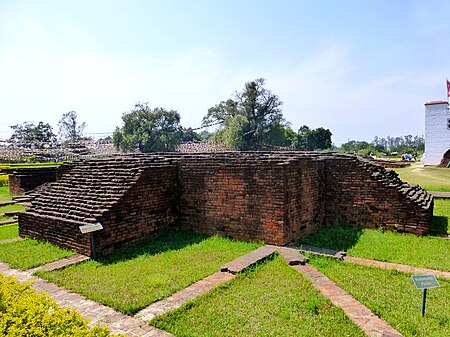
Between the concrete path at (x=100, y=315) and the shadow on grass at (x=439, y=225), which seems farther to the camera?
the shadow on grass at (x=439, y=225)

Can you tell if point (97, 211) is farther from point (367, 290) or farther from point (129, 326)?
point (367, 290)

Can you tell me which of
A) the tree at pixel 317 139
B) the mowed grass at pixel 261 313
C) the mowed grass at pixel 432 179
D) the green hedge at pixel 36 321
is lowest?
the mowed grass at pixel 432 179

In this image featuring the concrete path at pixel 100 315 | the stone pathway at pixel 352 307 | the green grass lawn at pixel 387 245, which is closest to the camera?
the stone pathway at pixel 352 307

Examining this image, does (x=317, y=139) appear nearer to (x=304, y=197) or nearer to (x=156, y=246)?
(x=304, y=197)

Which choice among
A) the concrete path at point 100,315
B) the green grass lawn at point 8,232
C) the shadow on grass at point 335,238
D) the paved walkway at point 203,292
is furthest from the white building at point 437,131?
the concrete path at point 100,315

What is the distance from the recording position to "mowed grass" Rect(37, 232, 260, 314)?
14.4 feet

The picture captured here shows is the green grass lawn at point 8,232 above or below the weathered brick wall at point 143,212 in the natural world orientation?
below

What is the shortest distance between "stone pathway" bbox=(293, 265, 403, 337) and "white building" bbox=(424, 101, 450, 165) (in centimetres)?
2700

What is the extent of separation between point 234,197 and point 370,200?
3.31 meters

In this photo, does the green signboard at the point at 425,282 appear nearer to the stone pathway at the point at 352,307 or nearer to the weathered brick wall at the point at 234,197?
the stone pathway at the point at 352,307

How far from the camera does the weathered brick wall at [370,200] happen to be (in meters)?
7.26

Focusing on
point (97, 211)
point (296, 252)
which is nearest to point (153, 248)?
point (97, 211)

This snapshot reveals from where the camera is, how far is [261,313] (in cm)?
384

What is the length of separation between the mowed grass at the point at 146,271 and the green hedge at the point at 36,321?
1.23 m
